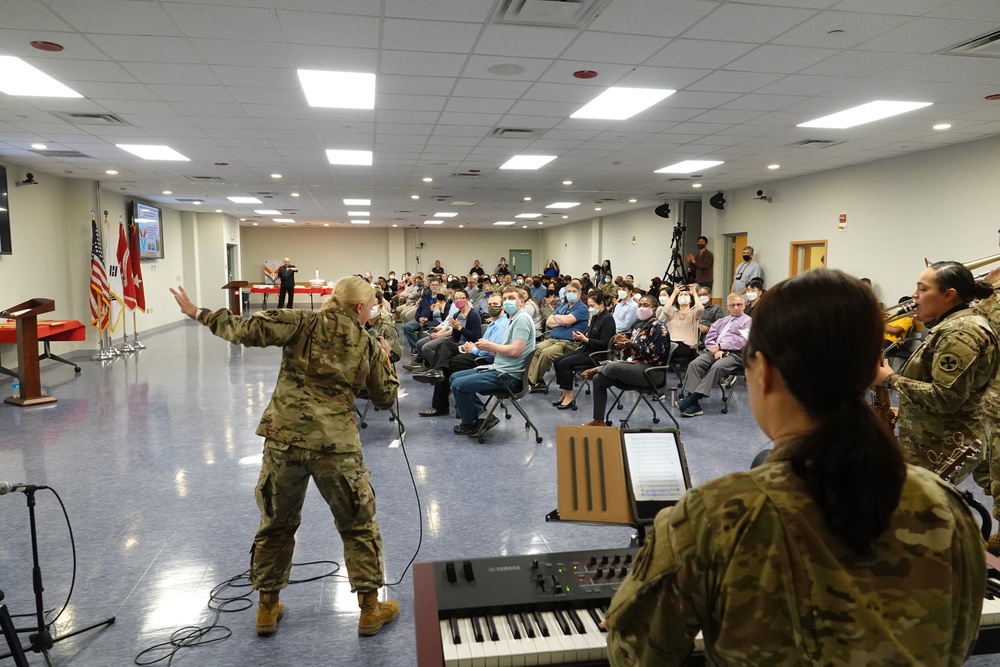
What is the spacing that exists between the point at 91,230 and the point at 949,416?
491 inches

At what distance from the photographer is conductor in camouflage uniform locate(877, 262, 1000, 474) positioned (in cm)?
256

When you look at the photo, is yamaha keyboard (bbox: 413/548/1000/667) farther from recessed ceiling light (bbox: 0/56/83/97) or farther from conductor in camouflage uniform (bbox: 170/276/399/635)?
recessed ceiling light (bbox: 0/56/83/97)

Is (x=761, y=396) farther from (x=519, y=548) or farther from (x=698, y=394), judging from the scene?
(x=698, y=394)

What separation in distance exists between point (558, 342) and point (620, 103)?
9.09 feet

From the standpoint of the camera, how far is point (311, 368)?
101 inches

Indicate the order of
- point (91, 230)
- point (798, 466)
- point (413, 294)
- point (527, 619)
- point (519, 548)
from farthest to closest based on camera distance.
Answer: point (413, 294) → point (91, 230) → point (519, 548) → point (527, 619) → point (798, 466)

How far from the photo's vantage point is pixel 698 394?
6.38 metres

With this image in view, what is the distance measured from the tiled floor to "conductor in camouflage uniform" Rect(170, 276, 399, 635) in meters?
0.24

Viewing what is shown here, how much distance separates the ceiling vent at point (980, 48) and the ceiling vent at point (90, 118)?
24.0 feet

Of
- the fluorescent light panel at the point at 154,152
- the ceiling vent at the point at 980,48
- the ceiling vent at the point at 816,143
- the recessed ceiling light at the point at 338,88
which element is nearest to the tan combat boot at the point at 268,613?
the recessed ceiling light at the point at 338,88

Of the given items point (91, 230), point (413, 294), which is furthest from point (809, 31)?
point (91, 230)

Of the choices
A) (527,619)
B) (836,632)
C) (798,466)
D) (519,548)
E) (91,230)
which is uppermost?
(91,230)

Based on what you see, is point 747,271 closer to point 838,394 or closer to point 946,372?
point 946,372

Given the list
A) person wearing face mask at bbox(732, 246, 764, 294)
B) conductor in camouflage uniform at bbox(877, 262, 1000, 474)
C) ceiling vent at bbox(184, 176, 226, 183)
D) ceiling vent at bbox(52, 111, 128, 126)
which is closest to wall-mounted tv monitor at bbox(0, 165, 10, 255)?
ceiling vent at bbox(184, 176, 226, 183)
